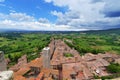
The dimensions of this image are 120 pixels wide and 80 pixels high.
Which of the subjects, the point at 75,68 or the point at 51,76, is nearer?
the point at 51,76

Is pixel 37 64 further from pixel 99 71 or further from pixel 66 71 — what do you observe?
pixel 99 71

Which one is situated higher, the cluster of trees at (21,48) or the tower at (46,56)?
the tower at (46,56)

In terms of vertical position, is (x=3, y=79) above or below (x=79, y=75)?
above

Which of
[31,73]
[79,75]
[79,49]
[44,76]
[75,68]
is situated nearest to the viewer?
[44,76]

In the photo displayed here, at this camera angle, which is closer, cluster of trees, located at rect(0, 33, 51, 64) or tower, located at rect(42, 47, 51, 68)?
tower, located at rect(42, 47, 51, 68)

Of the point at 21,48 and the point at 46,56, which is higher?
the point at 46,56

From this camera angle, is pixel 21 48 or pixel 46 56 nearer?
pixel 46 56

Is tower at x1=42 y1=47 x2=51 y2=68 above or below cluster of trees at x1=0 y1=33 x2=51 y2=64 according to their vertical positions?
above

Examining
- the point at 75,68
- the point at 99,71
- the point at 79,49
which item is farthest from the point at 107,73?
the point at 79,49

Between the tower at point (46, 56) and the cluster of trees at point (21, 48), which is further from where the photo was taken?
the cluster of trees at point (21, 48)

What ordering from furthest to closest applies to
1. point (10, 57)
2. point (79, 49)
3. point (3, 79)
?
point (79, 49) < point (10, 57) < point (3, 79)

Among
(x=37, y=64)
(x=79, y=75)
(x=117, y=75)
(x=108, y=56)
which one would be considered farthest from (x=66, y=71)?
(x=108, y=56)
